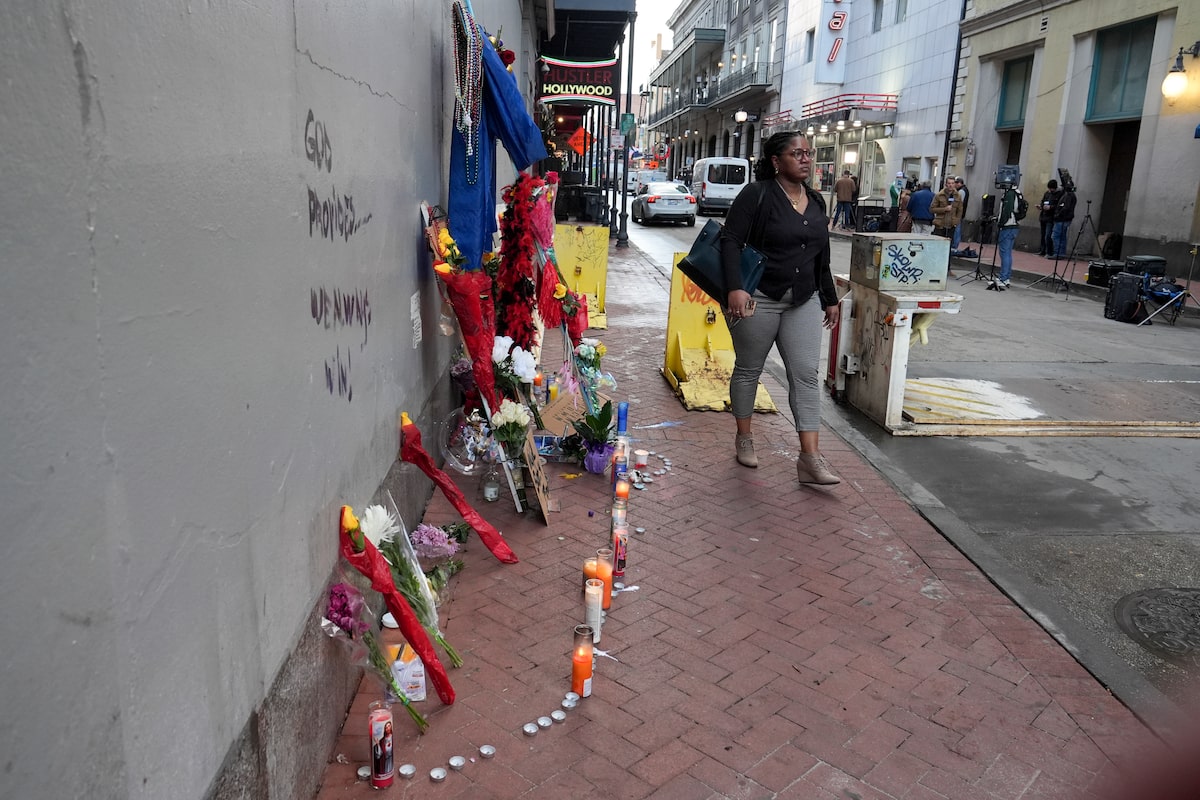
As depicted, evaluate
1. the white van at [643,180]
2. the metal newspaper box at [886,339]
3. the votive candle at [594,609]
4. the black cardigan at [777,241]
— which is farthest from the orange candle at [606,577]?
the white van at [643,180]

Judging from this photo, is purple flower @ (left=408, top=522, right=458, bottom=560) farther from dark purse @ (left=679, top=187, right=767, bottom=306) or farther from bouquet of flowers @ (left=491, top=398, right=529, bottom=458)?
dark purse @ (left=679, top=187, right=767, bottom=306)

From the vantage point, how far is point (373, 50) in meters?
3.58

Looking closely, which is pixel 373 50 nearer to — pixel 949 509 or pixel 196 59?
pixel 196 59

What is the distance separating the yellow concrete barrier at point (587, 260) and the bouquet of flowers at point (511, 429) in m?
5.58

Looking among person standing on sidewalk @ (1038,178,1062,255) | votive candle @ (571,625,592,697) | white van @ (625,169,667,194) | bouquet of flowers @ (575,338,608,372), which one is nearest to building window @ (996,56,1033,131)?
person standing on sidewalk @ (1038,178,1062,255)

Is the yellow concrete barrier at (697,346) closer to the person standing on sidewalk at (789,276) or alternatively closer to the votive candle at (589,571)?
the person standing on sidewalk at (789,276)

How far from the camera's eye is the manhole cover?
3680mm

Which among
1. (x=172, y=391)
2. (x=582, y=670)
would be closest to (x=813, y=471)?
(x=582, y=670)

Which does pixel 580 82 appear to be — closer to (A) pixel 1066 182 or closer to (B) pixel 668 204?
(B) pixel 668 204

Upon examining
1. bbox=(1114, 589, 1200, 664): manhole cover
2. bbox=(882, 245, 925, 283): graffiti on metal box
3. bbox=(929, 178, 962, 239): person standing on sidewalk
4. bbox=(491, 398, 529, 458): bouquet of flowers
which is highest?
bbox=(929, 178, 962, 239): person standing on sidewalk

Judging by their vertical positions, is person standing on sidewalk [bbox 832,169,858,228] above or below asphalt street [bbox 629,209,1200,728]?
above

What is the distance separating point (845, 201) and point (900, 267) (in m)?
23.5

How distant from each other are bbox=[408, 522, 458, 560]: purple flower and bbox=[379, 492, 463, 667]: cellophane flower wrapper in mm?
762

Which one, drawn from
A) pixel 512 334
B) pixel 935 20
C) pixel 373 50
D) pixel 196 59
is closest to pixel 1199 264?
pixel 935 20
